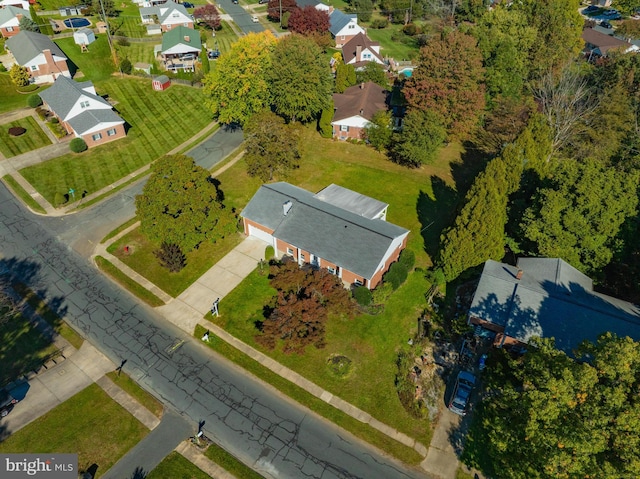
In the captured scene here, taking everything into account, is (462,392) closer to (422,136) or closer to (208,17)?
(422,136)

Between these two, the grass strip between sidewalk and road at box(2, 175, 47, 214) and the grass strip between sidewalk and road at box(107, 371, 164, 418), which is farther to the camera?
the grass strip between sidewalk and road at box(2, 175, 47, 214)

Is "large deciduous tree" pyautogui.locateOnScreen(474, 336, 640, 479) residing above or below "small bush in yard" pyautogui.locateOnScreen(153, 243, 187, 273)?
above

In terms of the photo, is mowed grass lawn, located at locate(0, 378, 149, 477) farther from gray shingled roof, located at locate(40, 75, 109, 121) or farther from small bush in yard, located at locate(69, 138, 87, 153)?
gray shingled roof, located at locate(40, 75, 109, 121)

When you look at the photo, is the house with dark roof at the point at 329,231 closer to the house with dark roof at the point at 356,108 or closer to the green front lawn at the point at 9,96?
the house with dark roof at the point at 356,108

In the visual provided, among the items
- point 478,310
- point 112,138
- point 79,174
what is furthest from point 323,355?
point 112,138

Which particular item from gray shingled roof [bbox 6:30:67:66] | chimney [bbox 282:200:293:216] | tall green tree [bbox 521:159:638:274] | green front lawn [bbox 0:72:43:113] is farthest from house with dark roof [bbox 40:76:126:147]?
tall green tree [bbox 521:159:638:274]

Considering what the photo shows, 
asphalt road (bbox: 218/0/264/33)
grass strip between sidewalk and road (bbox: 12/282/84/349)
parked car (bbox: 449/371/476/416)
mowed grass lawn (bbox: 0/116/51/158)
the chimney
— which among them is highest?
the chimney
